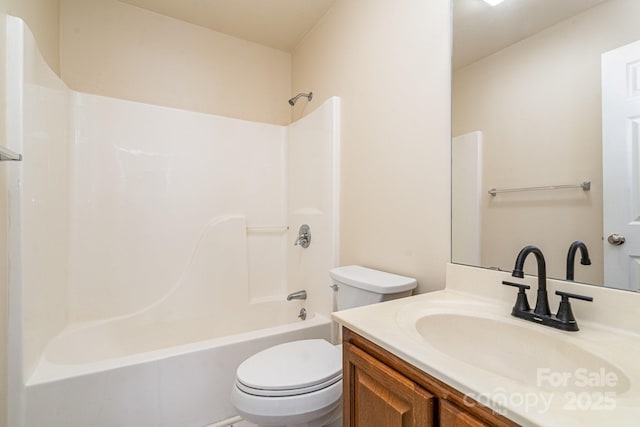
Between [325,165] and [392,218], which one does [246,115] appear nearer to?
[325,165]

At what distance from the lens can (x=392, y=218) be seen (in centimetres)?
141

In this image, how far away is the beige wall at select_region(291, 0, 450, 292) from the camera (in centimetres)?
120

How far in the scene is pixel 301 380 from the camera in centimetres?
107

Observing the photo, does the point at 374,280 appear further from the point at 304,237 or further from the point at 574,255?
the point at 304,237

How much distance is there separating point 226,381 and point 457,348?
116cm

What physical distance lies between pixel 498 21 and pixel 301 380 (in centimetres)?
151

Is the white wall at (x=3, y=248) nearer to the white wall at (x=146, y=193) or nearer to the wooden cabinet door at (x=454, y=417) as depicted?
the white wall at (x=146, y=193)

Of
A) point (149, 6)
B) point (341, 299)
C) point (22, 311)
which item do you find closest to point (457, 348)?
point (341, 299)

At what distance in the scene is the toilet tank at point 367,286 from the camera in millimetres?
1194

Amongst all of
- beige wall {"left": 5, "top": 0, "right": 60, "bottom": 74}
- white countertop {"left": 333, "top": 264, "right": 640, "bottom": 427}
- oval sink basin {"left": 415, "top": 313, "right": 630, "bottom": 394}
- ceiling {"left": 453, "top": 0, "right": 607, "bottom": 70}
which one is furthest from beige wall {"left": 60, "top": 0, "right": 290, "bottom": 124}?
oval sink basin {"left": 415, "top": 313, "right": 630, "bottom": 394}

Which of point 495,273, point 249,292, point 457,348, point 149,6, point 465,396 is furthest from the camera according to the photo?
point 249,292

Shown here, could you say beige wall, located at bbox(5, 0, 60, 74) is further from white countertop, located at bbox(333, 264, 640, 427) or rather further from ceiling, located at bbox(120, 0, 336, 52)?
white countertop, located at bbox(333, 264, 640, 427)

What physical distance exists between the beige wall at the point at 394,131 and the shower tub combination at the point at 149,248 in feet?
0.66

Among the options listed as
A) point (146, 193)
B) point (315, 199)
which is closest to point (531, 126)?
point (315, 199)
